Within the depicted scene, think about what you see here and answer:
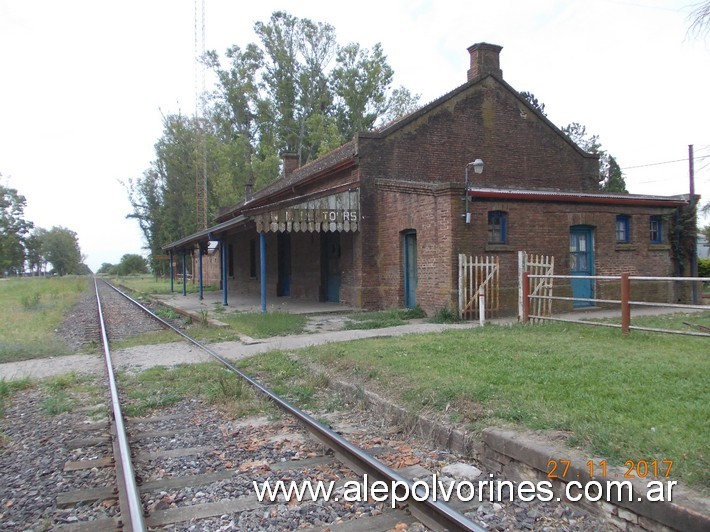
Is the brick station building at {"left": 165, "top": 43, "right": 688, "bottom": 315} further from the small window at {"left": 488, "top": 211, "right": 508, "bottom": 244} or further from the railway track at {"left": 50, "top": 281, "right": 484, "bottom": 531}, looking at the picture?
the railway track at {"left": 50, "top": 281, "right": 484, "bottom": 531}

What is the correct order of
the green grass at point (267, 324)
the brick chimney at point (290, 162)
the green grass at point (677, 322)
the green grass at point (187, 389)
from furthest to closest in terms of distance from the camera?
the brick chimney at point (290, 162) < the green grass at point (267, 324) < the green grass at point (677, 322) < the green grass at point (187, 389)

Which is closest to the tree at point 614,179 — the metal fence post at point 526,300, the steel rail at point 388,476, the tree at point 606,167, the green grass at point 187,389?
the tree at point 606,167

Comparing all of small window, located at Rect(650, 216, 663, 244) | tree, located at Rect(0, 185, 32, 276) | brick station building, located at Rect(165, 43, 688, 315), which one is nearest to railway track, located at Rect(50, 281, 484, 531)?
brick station building, located at Rect(165, 43, 688, 315)

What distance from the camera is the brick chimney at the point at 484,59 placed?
64.3 ft

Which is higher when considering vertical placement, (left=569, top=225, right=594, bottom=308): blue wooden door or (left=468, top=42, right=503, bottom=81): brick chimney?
(left=468, top=42, right=503, bottom=81): brick chimney

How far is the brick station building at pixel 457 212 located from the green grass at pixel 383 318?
1.33 ft

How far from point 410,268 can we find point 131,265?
95194 mm

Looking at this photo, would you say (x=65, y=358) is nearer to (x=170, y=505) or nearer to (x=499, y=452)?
(x=170, y=505)

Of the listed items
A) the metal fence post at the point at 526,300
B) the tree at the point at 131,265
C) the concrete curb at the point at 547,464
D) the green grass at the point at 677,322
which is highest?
the tree at the point at 131,265

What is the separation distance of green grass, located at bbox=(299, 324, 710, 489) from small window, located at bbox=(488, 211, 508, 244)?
5.12 m

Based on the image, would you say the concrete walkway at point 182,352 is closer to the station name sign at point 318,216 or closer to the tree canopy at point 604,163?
the station name sign at point 318,216

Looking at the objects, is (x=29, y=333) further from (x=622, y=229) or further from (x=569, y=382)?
(x=622, y=229)

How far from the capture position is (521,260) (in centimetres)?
1205

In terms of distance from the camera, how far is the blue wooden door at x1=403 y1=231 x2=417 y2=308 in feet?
53.2
